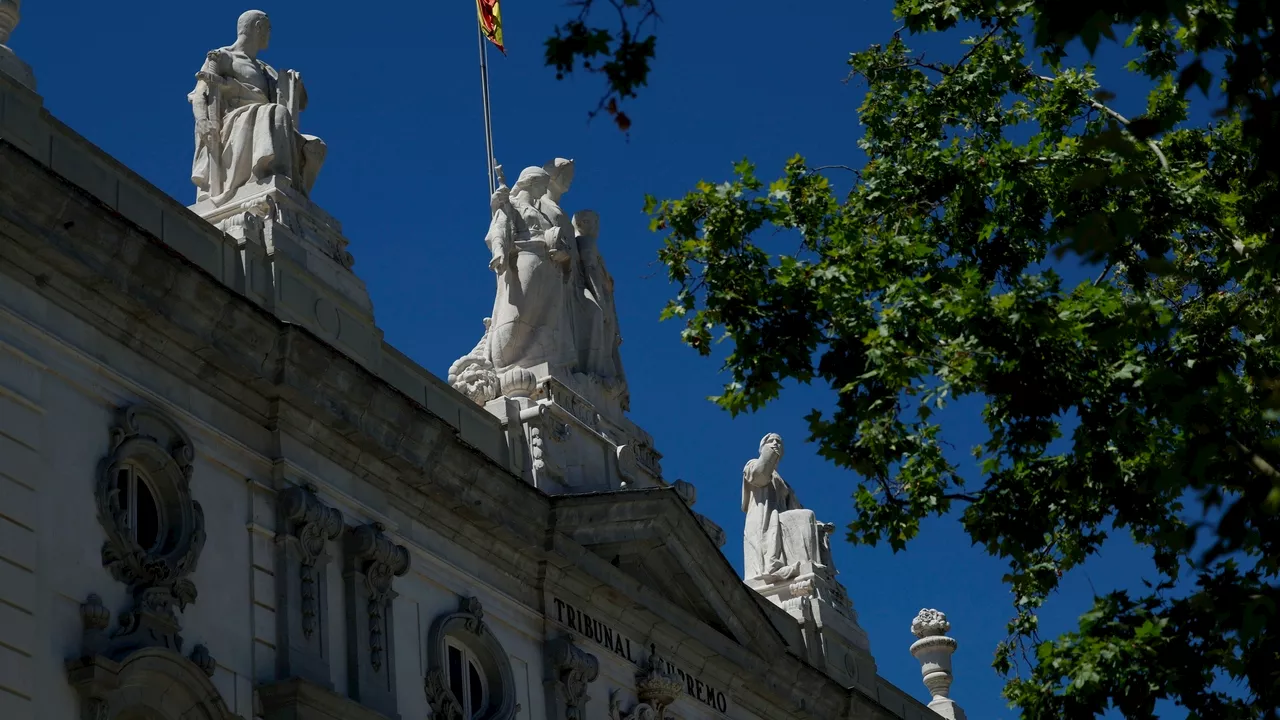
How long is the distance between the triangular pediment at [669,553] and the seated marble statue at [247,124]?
14.8 ft

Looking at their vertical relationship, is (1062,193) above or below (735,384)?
above

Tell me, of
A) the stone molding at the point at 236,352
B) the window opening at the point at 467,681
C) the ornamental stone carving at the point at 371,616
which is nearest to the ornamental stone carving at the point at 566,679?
the window opening at the point at 467,681

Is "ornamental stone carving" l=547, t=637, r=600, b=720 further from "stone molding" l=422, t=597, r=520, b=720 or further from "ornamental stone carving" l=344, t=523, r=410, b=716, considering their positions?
"ornamental stone carving" l=344, t=523, r=410, b=716

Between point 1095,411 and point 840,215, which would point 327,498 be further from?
point 1095,411

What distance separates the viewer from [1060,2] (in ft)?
43.5

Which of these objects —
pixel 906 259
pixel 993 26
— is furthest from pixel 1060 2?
pixel 993 26

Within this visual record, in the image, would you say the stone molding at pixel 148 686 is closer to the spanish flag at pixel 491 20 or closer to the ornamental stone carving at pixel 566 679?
the ornamental stone carving at pixel 566 679

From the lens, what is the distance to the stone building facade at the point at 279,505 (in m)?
19.1

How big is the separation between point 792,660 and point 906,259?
27.8 feet

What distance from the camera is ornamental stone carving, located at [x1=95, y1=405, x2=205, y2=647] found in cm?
1933

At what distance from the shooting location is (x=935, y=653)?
112 feet

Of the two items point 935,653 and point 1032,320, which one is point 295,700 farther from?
point 935,653

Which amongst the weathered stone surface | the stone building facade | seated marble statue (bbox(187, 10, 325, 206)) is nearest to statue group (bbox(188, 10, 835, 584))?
seated marble statue (bbox(187, 10, 325, 206))

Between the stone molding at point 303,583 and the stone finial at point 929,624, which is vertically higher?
the stone finial at point 929,624
